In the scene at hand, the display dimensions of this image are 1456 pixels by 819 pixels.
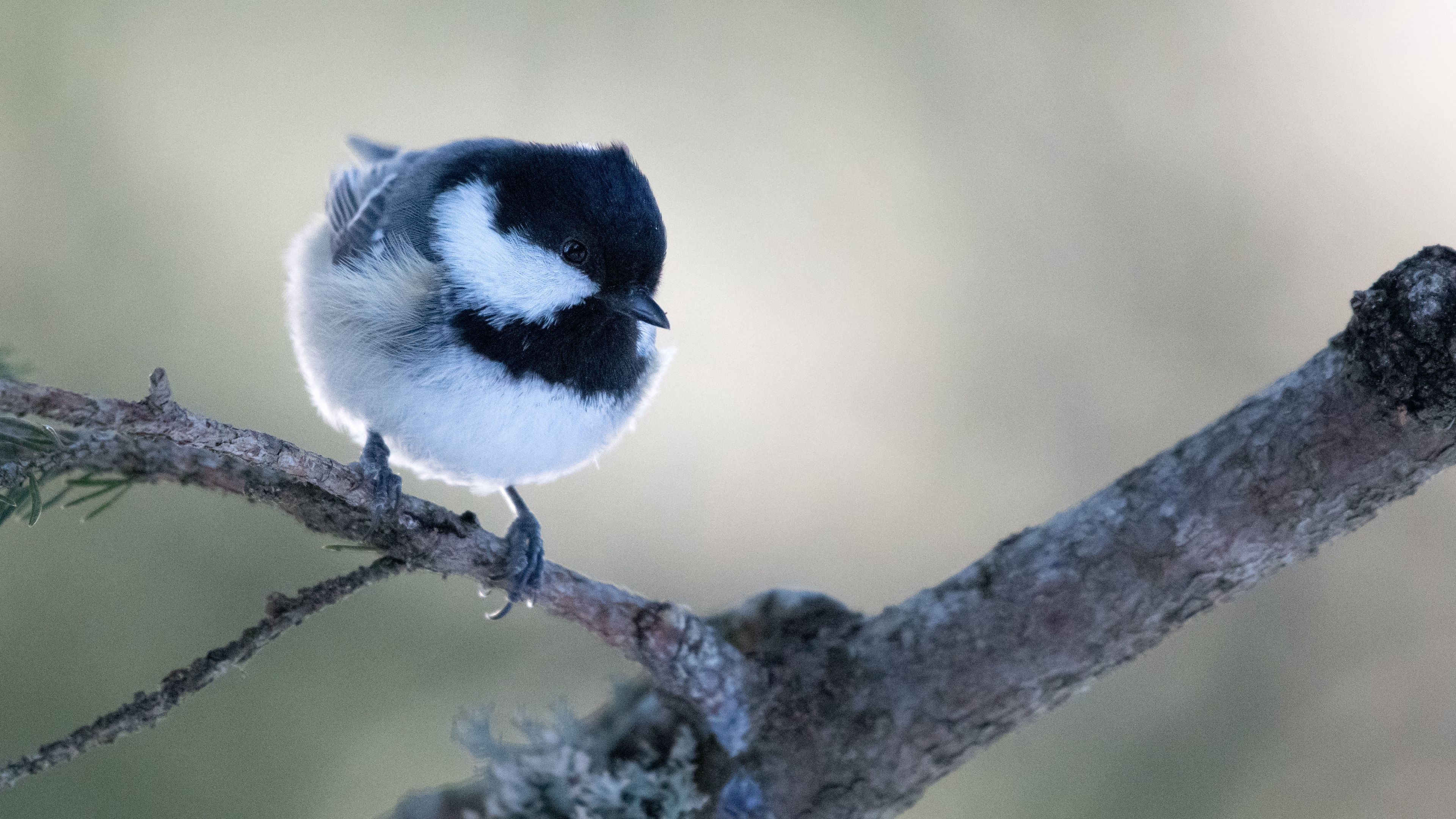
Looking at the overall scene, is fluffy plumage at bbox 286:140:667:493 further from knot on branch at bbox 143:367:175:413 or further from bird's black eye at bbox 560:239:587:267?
knot on branch at bbox 143:367:175:413

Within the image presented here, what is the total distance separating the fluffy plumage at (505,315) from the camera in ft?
4.74

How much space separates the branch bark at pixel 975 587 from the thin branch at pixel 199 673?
0.07 metres

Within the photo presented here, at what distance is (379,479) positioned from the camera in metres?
1.39

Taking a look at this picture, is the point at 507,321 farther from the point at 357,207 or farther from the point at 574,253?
the point at 357,207

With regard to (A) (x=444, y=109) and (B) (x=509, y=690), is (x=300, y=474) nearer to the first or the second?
(B) (x=509, y=690)

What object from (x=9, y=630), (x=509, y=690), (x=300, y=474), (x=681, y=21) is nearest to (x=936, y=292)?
(x=681, y=21)

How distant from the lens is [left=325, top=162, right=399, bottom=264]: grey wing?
172cm

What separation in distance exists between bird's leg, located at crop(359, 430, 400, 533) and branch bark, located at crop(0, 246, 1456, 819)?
0.06 ft

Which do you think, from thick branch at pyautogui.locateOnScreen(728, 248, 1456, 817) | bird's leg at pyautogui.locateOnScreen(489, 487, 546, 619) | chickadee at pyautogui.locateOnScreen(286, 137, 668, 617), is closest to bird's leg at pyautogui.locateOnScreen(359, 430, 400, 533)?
chickadee at pyautogui.locateOnScreen(286, 137, 668, 617)

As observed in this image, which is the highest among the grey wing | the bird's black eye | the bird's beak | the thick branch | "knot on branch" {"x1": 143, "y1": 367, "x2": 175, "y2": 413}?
the grey wing

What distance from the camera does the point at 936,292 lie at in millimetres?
2375

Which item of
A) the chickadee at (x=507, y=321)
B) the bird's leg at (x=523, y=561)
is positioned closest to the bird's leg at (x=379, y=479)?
the chickadee at (x=507, y=321)

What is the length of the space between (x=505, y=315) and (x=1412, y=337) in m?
1.07

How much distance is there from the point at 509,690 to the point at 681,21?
1.50 m
